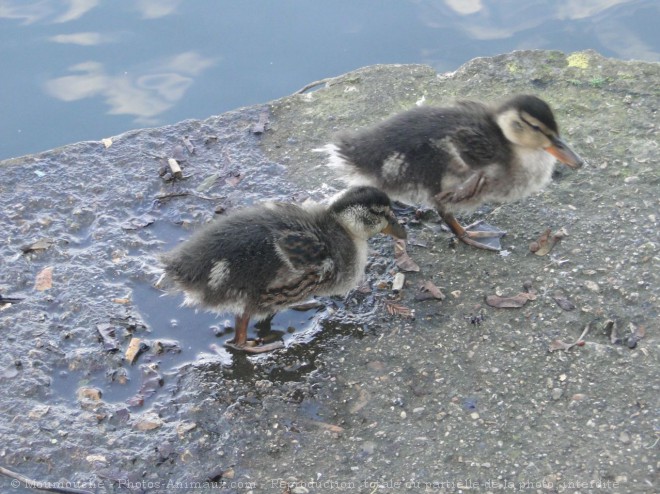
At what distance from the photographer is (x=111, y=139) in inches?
209

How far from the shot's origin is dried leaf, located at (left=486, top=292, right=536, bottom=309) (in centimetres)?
401

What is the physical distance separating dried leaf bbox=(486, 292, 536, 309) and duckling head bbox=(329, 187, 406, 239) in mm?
699

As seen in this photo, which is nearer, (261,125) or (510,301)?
(510,301)

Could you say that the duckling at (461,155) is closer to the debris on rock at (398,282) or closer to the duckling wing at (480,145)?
the duckling wing at (480,145)

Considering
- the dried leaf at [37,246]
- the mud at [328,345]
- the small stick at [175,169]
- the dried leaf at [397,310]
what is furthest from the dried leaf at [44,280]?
the dried leaf at [397,310]

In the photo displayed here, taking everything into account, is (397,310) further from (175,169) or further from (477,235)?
(175,169)

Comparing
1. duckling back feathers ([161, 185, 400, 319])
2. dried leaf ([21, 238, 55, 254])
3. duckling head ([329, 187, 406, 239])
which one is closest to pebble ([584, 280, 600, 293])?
duckling head ([329, 187, 406, 239])

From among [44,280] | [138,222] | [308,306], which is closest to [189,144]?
[138,222]

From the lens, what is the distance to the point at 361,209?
406 centimetres

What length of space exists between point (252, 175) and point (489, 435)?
2.37 m

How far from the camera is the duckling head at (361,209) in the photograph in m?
4.05

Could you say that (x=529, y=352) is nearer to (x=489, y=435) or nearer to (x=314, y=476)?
(x=489, y=435)

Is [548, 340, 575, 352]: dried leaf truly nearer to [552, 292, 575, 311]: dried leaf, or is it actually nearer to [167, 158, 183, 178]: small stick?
[552, 292, 575, 311]: dried leaf

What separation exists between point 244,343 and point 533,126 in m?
2.02
